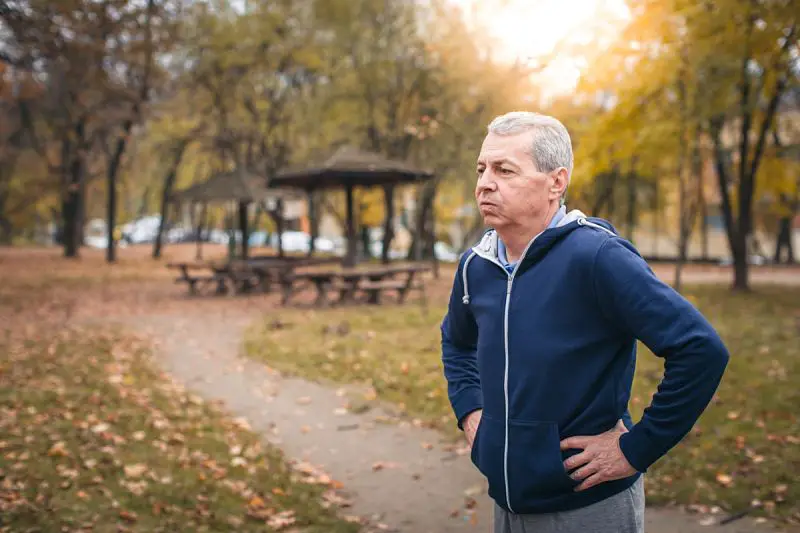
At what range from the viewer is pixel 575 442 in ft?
6.65

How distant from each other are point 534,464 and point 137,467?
14.7 ft

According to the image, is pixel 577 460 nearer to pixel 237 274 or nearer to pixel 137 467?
pixel 137 467

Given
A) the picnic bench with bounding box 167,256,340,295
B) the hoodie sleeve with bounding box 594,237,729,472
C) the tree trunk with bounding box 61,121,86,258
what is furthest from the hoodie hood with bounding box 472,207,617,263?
the tree trunk with bounding box 61,121,86,258

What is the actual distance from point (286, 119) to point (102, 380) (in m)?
23.6

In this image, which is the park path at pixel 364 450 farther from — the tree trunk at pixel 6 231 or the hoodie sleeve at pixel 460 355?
the tree trunk at pixel 6 231

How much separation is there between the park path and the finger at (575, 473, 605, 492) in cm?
297

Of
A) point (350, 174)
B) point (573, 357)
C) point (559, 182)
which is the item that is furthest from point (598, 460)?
point (350, 174)

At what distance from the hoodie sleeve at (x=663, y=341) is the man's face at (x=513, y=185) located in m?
0.24

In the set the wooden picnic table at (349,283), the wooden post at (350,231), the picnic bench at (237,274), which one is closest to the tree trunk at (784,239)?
the wooden post at (350,231)

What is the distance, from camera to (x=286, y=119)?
31.3 m

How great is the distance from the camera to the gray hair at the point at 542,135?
6.84ft

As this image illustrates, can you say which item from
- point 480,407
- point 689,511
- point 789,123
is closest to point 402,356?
point 689,511

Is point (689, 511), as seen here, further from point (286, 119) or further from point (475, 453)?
point (286, 119)

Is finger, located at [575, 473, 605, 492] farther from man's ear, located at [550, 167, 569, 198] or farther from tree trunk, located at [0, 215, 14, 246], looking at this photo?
tree trunk, located at [0, 215, 14, 246]
